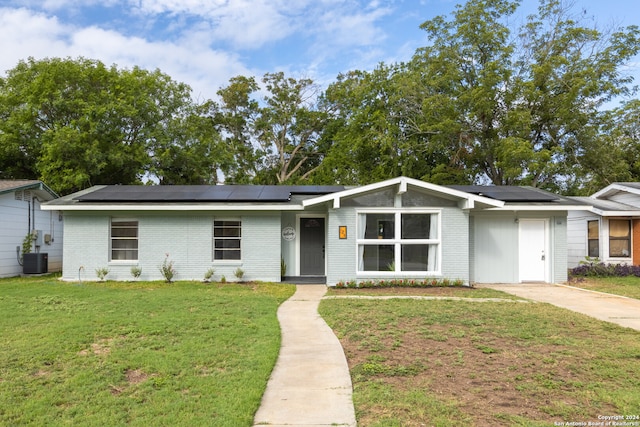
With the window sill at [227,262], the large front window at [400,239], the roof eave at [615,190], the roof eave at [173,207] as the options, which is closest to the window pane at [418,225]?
the large front window at [400,239]

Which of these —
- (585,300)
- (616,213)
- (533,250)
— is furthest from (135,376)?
(616,213)

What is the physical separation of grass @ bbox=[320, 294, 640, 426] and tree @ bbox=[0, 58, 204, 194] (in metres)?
20.2

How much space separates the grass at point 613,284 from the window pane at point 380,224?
5.92 m

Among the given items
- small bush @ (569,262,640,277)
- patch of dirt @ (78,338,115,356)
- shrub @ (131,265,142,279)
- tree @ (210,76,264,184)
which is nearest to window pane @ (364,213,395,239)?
shrub @ (131,265,142,279)

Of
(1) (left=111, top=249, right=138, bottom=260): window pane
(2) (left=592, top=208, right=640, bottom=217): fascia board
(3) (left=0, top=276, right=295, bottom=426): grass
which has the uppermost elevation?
(2) (left=592, top=208, right=640, bottom=217): fascia board

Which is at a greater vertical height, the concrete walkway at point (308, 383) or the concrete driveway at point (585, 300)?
the concrete walkway at point (308, 383)

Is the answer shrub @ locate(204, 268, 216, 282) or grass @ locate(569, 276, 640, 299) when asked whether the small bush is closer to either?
grass @ locate(569, 276, 640, 299)

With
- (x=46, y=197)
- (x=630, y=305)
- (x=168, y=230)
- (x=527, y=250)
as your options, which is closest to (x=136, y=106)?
(x=46, y=197)

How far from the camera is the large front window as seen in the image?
1234cm

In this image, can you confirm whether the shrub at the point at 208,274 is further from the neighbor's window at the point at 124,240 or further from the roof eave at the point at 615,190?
the roof eave at the point at 615,190

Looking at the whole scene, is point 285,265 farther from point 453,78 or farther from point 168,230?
point 453,78

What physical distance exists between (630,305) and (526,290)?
2.64 meters

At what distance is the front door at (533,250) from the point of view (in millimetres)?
13227

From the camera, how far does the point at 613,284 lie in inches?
510
